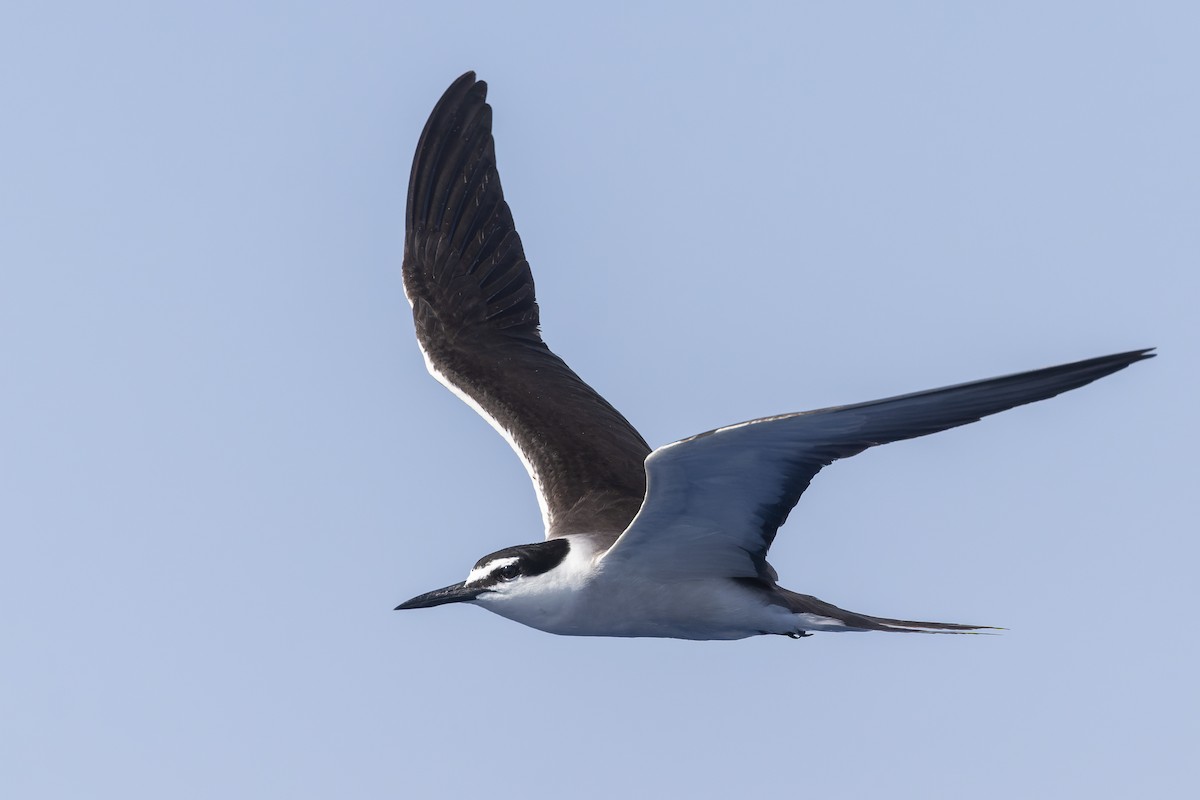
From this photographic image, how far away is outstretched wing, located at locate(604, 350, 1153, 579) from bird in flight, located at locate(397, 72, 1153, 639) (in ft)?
0.05

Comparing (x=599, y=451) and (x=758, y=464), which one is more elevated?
(x=599, y=451)

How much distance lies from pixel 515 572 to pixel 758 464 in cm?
259

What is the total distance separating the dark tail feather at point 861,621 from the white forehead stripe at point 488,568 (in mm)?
2148

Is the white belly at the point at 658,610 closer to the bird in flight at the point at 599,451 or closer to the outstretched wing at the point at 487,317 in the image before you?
the bird in flight at the point at 599,451

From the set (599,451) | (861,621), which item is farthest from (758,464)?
(599,451)

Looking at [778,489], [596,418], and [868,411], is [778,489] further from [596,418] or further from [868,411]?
[596,418]

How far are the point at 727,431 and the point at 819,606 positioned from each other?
9.70 ft

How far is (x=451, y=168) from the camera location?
16.6m

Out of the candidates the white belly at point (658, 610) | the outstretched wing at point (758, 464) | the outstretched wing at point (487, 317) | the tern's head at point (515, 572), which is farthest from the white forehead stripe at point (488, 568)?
the outstretched wing at point (487, 317)

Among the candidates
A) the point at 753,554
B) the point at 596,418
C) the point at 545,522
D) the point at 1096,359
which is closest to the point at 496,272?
the point at 596,418

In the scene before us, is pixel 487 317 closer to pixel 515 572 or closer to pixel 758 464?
pixel 515 572

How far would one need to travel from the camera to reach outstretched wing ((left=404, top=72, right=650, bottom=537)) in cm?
1416

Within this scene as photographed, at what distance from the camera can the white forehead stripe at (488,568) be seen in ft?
39.0

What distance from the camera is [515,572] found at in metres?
11.9
